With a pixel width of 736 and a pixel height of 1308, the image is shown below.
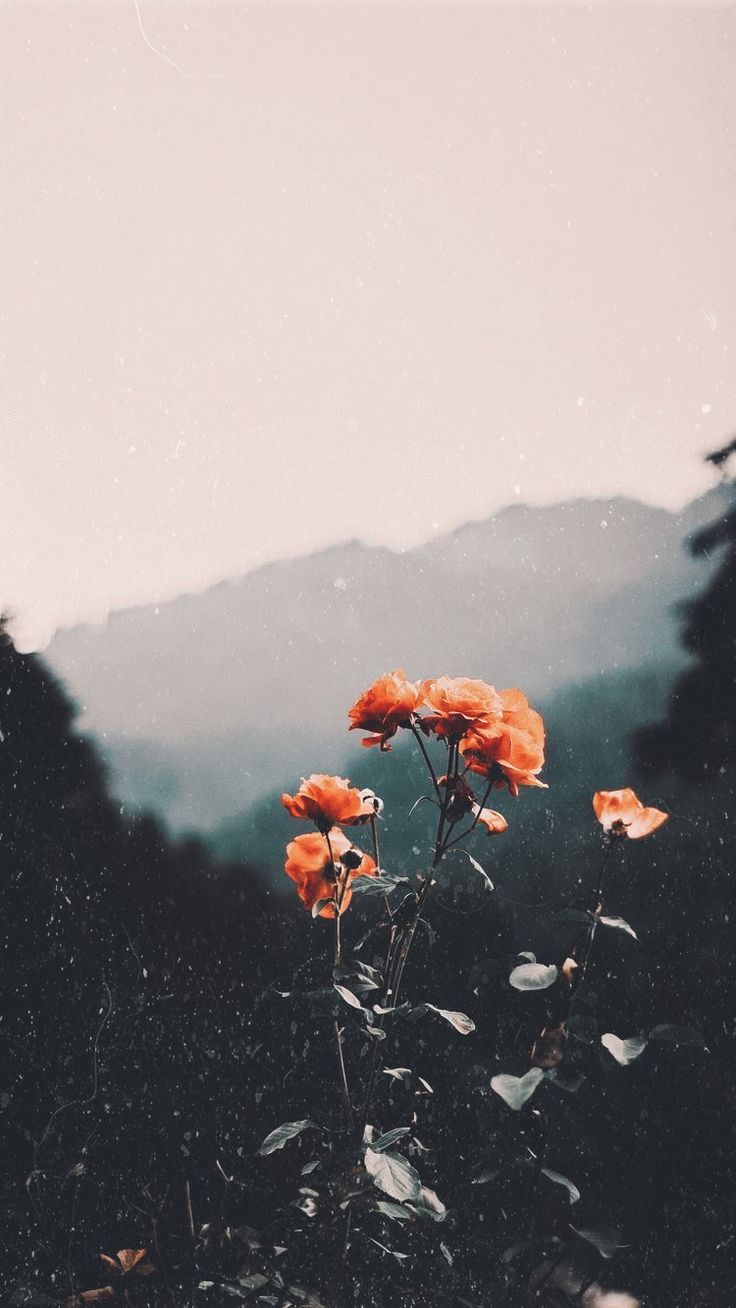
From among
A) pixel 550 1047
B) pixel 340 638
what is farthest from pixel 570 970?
pixel 340 638

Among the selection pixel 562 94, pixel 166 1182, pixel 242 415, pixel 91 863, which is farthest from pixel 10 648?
pixel 562 94

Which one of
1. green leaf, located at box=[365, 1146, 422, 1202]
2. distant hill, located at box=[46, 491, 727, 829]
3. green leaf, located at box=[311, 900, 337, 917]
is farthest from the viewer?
distant hill, located at box=[46, 491, 727, 829]

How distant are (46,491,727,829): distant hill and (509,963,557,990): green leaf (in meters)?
0.28

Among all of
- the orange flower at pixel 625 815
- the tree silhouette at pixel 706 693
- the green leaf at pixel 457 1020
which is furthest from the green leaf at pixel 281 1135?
the tree silhouette at pixel 706 693

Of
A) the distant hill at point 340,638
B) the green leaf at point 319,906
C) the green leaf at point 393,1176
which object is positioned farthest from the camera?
the distant hill at point 340,638

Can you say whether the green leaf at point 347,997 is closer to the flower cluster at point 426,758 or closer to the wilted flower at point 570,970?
the flower cluster at point 426,758

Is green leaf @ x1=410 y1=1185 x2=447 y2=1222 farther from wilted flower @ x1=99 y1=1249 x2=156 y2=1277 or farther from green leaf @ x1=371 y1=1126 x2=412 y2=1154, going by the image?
wilted flower @ x1=99 y1=1249 x2=156 y2=1277

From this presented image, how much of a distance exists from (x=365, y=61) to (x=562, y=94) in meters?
0.24

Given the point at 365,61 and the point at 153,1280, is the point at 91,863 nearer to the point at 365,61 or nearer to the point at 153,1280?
the point at 153,1280

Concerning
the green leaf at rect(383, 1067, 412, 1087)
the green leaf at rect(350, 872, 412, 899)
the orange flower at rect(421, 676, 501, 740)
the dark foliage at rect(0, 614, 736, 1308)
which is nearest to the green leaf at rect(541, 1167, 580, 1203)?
the dark foliage at rect(0, 614, 736, 1308)

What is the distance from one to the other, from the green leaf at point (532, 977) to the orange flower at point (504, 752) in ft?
0.58

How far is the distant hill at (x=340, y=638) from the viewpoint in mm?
839

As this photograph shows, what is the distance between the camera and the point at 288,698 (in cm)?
85

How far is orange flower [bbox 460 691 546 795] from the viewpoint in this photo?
58 centimetres
